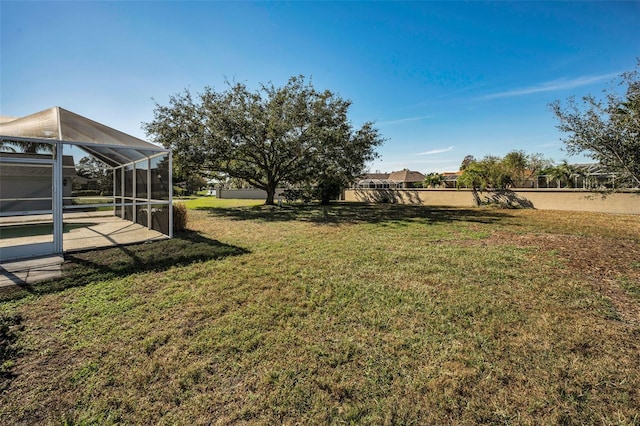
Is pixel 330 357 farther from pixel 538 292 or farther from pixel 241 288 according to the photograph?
pixel 538 292

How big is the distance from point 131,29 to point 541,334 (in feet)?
37.0

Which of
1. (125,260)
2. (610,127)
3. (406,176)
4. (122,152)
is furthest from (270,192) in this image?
(406,176)

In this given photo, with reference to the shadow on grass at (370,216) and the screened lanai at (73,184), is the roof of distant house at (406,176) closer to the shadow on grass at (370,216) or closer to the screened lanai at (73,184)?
the shadow on grass at (370,216)

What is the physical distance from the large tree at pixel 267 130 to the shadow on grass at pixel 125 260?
361 inches

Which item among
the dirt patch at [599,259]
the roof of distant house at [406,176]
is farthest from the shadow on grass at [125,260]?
the roof of distant house at [406,176]

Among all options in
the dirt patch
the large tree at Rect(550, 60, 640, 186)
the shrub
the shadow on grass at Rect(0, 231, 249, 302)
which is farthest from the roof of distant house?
the shadow on grass at Rect(0, 231, 249, 302)

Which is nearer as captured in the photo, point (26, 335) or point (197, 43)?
point (26, 335)

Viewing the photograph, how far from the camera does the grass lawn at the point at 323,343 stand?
6.06ft

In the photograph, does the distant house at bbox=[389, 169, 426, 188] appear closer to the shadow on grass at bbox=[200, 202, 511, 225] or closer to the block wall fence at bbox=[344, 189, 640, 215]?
the block wall fence at bbox=[344, 189, 640, 215]

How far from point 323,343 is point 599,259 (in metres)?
6.11

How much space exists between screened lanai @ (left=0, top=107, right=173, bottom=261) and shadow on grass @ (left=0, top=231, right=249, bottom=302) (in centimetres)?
67

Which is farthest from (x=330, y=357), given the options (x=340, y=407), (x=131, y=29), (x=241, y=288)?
(x=131, y=29)

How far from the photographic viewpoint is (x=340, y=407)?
1.85 meters

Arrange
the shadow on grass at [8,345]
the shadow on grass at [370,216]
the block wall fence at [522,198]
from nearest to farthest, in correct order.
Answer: the shadow on grass at [8,345], the shadow on grass at [370,216], the block wall fence at [522,198]
